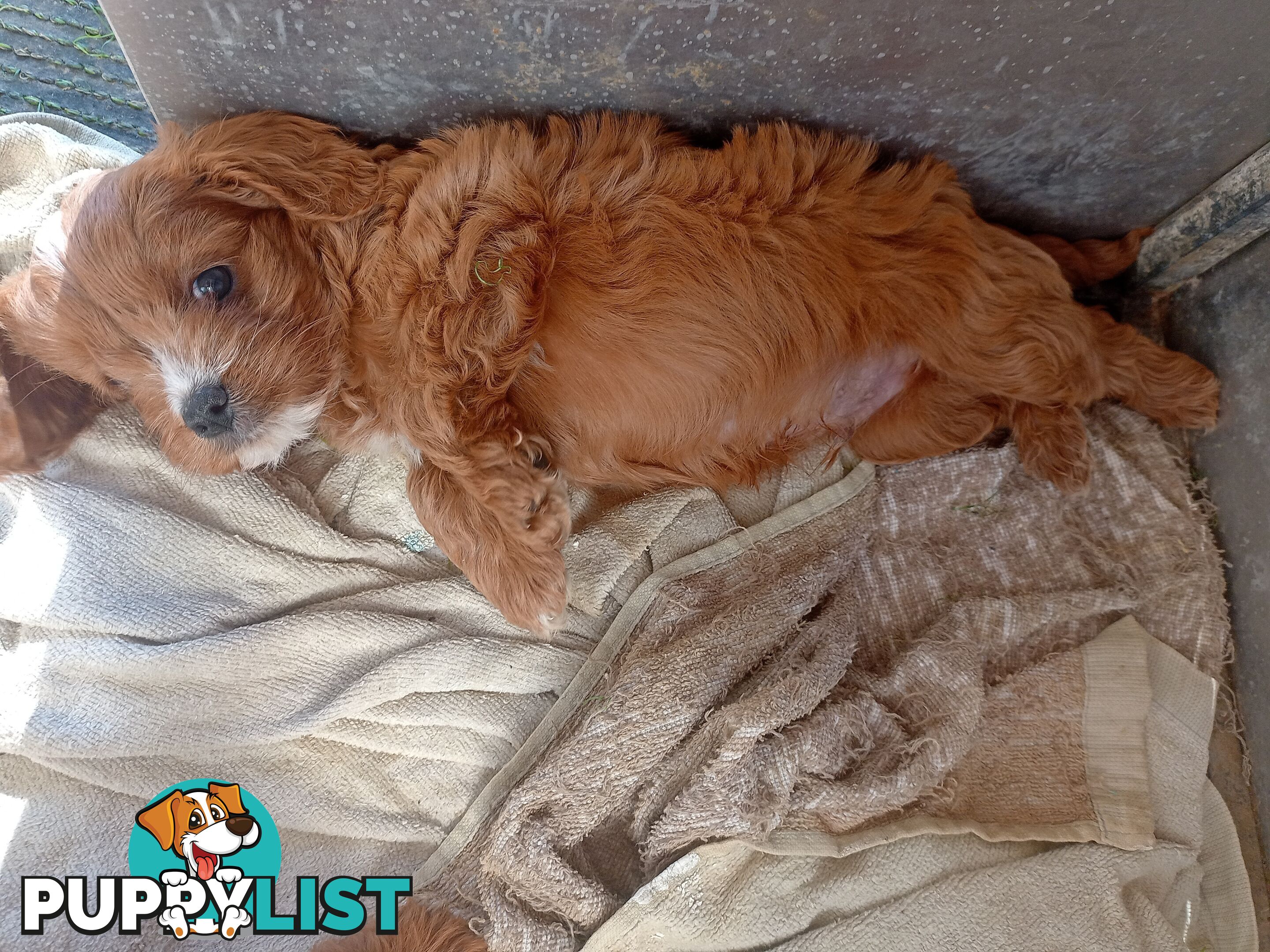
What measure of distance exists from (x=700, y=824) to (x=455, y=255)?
1.63 metres

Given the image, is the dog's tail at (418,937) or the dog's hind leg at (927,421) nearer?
the dog's tail at (418,937)

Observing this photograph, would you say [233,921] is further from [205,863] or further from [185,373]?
[185,373]

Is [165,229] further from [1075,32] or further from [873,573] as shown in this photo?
[873,573]

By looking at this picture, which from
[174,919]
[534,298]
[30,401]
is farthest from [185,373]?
[174,919]

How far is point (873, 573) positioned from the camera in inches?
101

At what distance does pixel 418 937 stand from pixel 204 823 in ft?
2.26

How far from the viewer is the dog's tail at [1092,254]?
2.29m

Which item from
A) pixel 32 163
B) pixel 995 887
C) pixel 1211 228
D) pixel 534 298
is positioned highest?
pixel 32 163

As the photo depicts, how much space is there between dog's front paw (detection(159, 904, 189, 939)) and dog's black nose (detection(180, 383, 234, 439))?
122 centimetres

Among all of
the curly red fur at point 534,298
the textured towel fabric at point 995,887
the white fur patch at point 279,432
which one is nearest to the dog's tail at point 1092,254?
the curly red fur at point 534,298

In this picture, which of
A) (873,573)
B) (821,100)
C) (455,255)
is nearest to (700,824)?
(873,573)

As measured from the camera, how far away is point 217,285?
1.76 metres

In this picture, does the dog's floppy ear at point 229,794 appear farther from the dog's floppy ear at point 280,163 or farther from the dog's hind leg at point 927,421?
the dog's hind leg at point 927,421

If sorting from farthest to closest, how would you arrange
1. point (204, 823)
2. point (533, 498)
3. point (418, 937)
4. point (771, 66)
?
1. point (204, 823)
2. point (418, 937)
3. point (533, 498)
4. point (771, 66)
